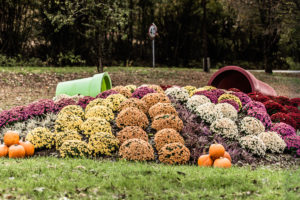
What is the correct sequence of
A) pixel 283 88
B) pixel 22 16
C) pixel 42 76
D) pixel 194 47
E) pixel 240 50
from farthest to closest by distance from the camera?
pixel 240 50 < pixel 194 47 < pixel 22 16 < pixel 283 88 < pixel 42 76

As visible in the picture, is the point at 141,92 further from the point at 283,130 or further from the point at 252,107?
the point at 283,130

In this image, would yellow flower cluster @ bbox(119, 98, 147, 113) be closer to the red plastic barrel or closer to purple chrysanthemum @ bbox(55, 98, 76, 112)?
purple chrysanthemum @ bbox(55, 98, 76, 112)

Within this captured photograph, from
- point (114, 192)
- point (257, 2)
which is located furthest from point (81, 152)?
point (257, 2)

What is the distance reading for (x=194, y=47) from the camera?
2533 cm

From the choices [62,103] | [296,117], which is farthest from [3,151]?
[296,117]

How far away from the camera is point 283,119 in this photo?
323 inches

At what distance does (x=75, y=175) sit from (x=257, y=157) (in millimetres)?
3466

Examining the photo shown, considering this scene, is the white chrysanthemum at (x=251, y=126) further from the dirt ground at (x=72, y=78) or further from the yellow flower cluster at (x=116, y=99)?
the dirt ground at (x=72, y=78)

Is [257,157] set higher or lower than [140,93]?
lower

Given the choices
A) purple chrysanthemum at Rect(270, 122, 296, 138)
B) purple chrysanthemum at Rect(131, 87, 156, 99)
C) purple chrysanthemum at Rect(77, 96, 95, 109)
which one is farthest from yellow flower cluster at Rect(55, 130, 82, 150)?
purple chrysanthemum at Rect(270, 122, 296, 138)

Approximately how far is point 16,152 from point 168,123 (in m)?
2.69

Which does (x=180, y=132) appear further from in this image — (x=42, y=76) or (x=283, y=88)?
(x=283, y=88)

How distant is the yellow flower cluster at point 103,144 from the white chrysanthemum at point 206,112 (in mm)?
2044

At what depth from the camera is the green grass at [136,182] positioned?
4023 mm
